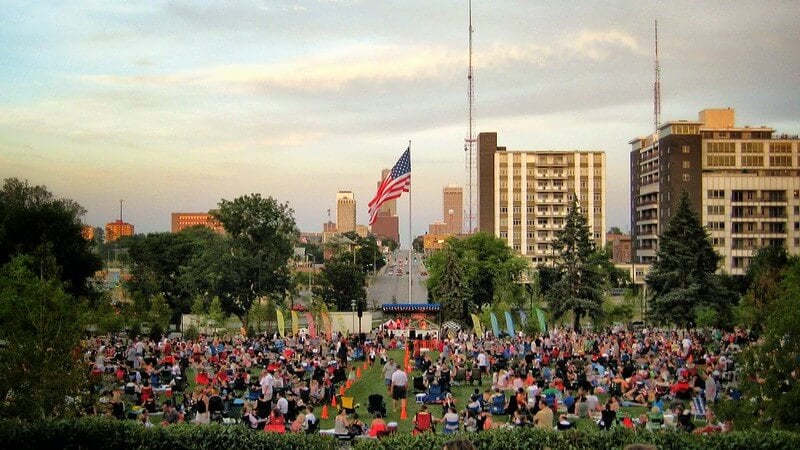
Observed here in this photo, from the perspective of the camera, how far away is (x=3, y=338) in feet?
61.1

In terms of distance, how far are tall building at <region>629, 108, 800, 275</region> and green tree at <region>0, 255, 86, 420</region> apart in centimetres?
8427

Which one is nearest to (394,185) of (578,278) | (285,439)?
(578,278)

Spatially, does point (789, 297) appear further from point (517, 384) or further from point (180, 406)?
point (180, 406)

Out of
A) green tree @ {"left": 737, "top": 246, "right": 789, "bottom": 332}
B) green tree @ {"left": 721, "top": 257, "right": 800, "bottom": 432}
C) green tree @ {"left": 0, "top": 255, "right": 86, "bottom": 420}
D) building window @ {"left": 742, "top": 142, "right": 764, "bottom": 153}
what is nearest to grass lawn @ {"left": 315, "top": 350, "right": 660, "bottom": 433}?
green tree @ {"left": 721, "top": 257, "right": 800, "bottom": 432}

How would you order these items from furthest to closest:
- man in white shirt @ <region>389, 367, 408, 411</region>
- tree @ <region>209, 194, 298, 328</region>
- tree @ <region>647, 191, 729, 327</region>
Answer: tree @ <region>209, 194, 298, 328</region> → tree @ <region>647, 191, 729, 327</region> → man in white shirt @ <region>389, 367, 408, 411</region>

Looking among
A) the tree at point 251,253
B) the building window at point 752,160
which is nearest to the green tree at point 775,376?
the tree at point 251,253

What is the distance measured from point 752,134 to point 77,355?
101 m

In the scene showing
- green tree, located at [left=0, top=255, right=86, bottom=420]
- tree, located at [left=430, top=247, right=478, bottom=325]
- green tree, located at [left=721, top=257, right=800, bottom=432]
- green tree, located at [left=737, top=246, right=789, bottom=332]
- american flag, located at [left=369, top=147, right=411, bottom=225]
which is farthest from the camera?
tree, located at [left=430, top=247, right=478, bottom=325]

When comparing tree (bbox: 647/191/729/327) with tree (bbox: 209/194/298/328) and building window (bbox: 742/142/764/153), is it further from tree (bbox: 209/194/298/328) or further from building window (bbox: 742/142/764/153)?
building window (bbox: 742/142/764/153)

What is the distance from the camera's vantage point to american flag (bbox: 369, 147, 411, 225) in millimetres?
49594

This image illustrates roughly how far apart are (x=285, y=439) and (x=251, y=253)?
51733mm

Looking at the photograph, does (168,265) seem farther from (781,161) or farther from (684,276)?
(781,161)

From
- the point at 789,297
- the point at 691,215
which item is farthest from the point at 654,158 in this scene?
the point at 789,297

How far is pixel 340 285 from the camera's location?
85.4 m
